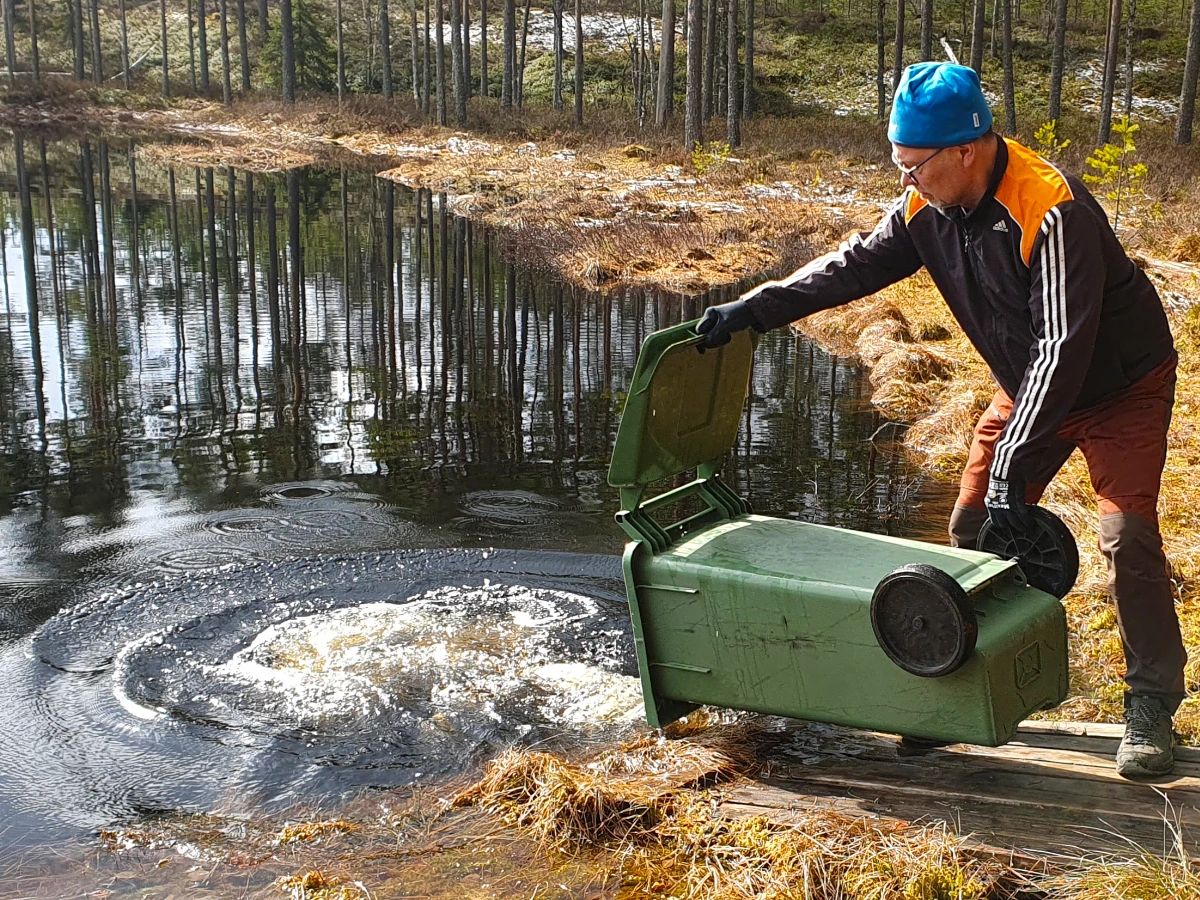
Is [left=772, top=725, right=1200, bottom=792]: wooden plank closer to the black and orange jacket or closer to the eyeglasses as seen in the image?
the black and orange jacket

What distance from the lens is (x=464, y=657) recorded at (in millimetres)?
5082

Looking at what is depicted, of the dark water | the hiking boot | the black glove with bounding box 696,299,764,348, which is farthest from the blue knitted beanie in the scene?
the dark water

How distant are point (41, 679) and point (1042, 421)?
3975 millimetres

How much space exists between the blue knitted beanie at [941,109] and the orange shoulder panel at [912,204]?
1.12 feet

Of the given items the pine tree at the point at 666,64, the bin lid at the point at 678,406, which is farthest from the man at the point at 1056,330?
the pine tree at the point at 666,64

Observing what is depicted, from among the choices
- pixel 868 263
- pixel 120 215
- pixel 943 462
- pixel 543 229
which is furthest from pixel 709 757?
pixel 120 215

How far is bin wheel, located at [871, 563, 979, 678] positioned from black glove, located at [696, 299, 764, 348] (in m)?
1.00

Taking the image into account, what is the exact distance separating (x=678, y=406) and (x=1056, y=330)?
3.97 feet

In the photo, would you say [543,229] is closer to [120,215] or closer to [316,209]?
[316,209]

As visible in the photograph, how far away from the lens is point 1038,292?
3.19 meters

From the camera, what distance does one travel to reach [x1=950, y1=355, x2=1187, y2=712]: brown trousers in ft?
11.1

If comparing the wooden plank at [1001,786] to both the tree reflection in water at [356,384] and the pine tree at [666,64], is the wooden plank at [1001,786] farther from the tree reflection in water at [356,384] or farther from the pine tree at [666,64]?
the pine tree at [666,64]

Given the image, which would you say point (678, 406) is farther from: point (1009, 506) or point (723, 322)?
point (1009, 506)

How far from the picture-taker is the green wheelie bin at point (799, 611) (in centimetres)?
316
